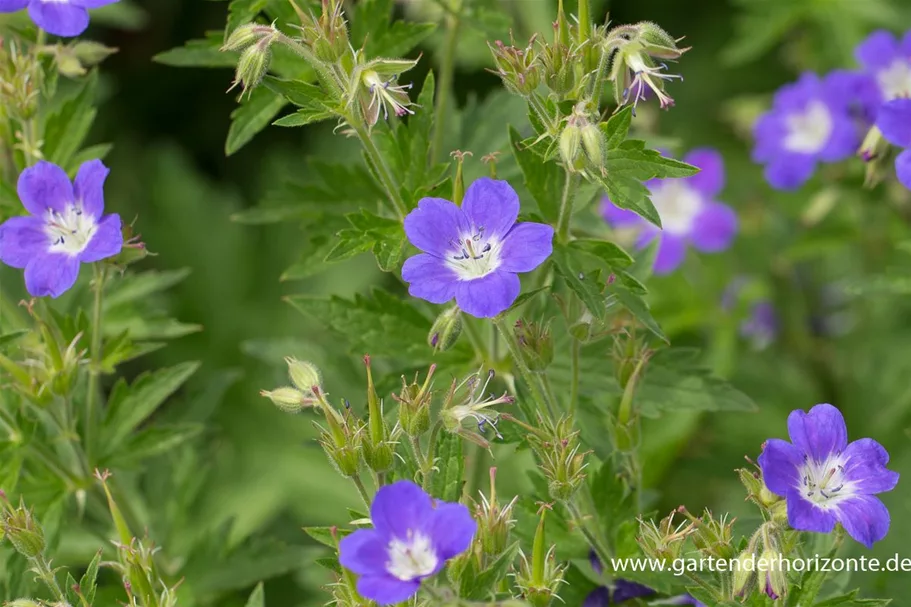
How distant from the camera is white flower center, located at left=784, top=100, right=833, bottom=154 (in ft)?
16.1

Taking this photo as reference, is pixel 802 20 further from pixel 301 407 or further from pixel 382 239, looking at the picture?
pixel 301 407

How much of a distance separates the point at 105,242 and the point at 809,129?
3.30 metres

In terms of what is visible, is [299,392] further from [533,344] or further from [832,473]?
[832,473]

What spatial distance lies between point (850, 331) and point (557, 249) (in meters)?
2.80

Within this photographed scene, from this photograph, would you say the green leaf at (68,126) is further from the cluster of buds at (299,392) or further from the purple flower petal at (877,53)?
the purple flower petal at (877,53)

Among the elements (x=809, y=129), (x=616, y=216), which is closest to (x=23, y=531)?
(x=616, y=216)

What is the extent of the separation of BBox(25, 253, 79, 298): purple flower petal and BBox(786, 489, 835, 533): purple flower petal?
1928 millimetres

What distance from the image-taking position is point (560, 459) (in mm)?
2646

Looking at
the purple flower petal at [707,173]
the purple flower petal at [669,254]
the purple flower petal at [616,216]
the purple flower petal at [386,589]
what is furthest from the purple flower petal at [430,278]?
the purple flower petal at [707,173]

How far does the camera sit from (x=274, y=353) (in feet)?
13.0

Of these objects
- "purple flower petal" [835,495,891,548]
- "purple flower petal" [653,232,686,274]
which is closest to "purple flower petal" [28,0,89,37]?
"purple flower petal" [835,495,891,548]

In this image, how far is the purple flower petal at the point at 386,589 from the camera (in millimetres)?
2236

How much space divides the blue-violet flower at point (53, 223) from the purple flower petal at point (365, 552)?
120 centimetres

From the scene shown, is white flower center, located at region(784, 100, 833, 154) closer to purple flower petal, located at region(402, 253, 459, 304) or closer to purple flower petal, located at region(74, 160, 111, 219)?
purple flower petal, located at region(402, 253, 459, 304)
